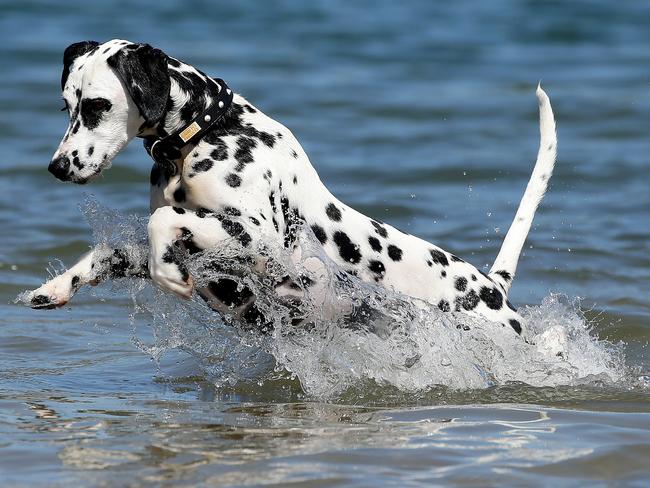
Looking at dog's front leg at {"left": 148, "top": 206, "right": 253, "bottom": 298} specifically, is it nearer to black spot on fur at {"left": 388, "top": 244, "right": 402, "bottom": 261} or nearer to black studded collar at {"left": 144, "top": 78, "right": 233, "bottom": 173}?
black studded collar at {"left": 144, "top": 78, "right": 233, "bottom": 173}

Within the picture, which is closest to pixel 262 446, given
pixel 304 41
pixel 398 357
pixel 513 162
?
pixel 398 357

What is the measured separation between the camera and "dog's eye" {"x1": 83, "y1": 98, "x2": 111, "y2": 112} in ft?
19.0

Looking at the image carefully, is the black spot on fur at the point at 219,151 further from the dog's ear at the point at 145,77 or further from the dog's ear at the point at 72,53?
the dog's ear at the point at 72,53

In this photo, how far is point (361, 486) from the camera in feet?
15.4

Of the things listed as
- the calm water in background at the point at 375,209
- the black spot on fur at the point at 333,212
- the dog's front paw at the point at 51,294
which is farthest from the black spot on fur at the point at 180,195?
the calm water in background at the point at 375,209

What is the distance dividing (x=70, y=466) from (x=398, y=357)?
2292 mm

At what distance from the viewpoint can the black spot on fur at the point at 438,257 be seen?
697 cm

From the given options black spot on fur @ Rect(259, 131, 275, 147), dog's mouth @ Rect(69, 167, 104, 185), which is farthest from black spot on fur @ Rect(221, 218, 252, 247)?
dog's mouth @ Rect(69, 167, 104, 185)

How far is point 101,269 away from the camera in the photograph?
6.43m

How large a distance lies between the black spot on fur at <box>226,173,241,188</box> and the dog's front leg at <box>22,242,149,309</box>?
68cm

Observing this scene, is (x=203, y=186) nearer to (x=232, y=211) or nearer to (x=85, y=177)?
(x=232, y=211)

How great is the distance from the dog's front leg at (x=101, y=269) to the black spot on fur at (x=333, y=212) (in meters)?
0.98

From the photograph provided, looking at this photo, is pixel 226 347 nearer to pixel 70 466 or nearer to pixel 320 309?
pixel 320 309

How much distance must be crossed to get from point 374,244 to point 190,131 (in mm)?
1269
